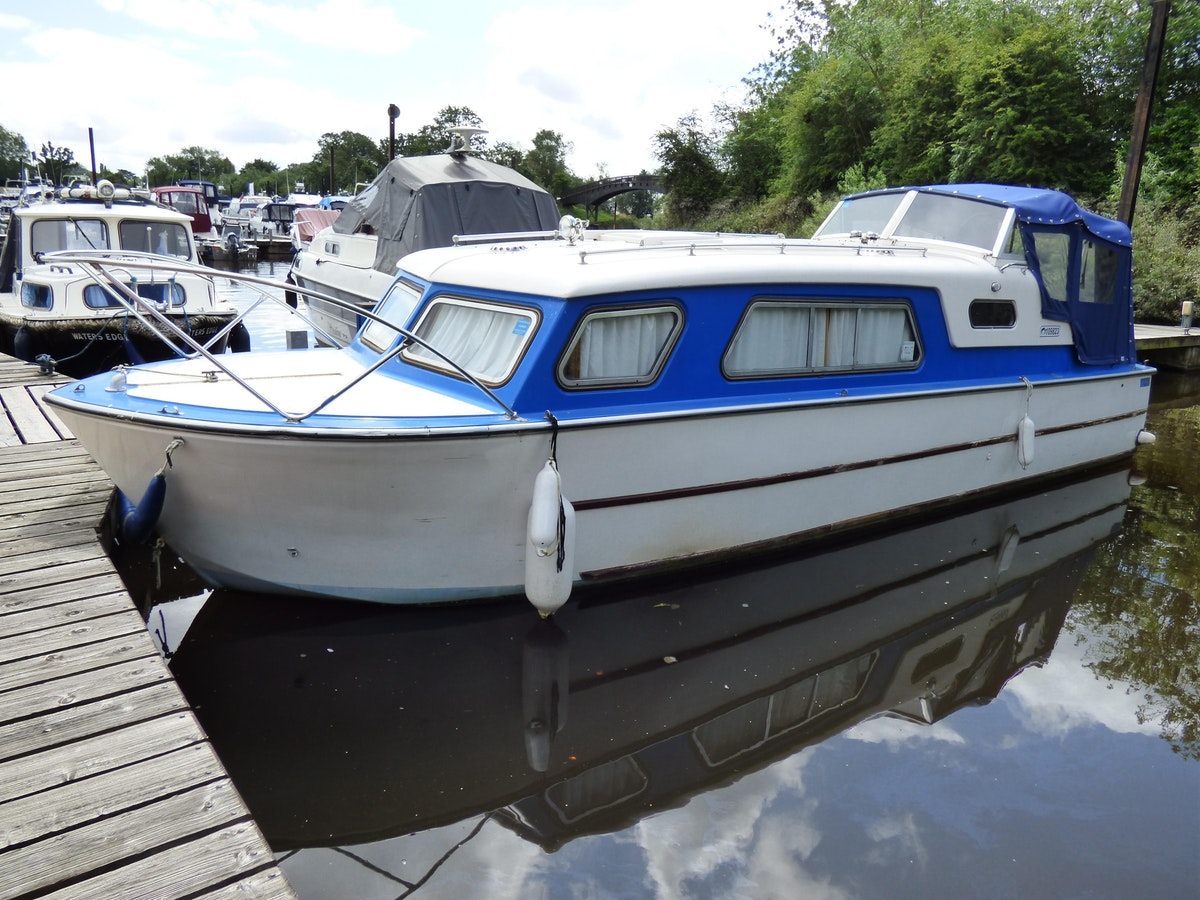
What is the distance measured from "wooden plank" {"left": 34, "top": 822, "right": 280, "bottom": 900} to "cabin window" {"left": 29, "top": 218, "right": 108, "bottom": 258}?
414 inches

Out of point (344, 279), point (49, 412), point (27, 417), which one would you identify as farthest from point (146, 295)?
point (27, 417)

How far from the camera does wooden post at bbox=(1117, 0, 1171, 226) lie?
12.3m

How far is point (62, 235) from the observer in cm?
1101

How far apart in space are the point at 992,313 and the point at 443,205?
22.2 feet

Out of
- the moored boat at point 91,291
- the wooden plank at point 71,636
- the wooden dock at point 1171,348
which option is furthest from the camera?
the wooden dock at point 1171,348

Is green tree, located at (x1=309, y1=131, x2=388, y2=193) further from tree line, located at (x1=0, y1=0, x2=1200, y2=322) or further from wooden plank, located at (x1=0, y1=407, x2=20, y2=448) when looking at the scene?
wooden plank, located at (x1=0, y1=407, x2=20, y2=448)

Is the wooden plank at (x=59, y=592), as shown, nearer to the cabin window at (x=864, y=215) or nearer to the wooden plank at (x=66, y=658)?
the wooden plank at (x=66, y=658)

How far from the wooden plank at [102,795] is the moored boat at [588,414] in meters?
1.67

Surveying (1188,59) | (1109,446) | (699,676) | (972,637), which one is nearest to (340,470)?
(699,676)

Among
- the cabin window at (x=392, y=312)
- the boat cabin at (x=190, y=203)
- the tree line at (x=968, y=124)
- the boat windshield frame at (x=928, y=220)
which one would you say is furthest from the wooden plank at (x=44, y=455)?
the boat cabin at (x=190, y=203)

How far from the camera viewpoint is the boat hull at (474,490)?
4277 millimetres

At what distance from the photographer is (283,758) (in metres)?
3.71

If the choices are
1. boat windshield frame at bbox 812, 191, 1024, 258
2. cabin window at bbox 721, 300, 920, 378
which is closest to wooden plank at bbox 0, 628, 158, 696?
cabin window at bbox 721, 300, 920, 378

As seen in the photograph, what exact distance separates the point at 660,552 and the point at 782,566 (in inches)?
42.9
